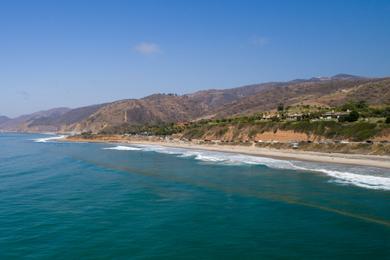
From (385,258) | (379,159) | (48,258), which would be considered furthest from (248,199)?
(379,159)

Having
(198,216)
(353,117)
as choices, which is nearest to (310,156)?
(353,117)

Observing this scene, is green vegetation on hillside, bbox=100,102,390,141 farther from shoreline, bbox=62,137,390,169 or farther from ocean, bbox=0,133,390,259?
ocean, bbox=0,133,390,259

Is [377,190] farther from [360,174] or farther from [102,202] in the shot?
[102,202]

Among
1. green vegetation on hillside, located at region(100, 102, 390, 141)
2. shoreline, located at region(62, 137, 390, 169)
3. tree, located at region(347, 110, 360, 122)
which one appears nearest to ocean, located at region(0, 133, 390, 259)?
shoreline, located at region(62, 137, 390, 169)

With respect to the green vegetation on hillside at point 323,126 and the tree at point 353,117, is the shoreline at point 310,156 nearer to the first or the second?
the green vegetation on hillside at point 323,126

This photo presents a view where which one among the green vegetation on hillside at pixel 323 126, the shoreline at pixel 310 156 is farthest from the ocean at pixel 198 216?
the green vegetation on hillside at pixel 323 126

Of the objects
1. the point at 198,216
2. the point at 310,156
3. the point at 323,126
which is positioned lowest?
the point at 198,216

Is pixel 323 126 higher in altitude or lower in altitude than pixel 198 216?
higher

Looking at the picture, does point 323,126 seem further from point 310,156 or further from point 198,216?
point 198,216
